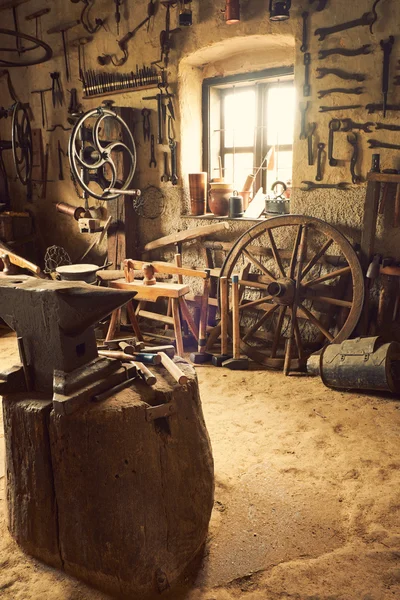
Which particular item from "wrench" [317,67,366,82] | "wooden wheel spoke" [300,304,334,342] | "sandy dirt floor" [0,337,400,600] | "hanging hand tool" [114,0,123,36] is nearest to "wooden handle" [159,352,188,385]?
"sandy dirt floor" [0,337,400,600]

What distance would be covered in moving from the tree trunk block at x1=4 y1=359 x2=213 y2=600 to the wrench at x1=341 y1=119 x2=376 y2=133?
3.31 metres

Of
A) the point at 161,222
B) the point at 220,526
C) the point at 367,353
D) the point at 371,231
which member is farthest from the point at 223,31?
the point at 220,526

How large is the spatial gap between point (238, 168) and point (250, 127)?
0.50m

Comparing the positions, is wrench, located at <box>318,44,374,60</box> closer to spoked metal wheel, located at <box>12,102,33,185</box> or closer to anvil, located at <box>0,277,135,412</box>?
anvil, located at <box>0,277,135,412</box>

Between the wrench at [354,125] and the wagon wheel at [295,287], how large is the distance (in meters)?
0.89

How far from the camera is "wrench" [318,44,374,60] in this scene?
443cm

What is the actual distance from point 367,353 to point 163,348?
6.74 ft

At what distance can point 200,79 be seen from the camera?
595 cm

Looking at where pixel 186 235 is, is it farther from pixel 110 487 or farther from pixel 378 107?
pixel 110 487

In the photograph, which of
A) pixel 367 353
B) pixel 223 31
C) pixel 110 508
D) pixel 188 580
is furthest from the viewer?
pixel 223 31

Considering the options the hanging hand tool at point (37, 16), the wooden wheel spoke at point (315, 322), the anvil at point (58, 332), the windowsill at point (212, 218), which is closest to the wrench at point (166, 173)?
the windowsill at point (212, 218)

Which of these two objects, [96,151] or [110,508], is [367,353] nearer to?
[110,508]

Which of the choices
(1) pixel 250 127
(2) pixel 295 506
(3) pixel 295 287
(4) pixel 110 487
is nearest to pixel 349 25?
(1) pixel 250 127

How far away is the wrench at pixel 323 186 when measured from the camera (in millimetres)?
4781
